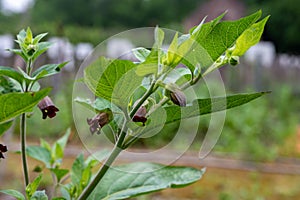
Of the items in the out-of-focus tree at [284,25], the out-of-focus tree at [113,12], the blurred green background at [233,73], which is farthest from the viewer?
the out-of-focus tree at [113,12]

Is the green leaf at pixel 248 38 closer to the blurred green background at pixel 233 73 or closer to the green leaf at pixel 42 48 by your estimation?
the green leaf at pixel 42 48

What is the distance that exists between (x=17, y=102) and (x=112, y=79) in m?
0.06

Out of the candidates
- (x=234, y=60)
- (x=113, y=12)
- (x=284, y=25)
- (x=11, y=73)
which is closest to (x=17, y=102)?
(x=11, y=73)

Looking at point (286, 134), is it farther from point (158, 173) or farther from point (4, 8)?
point (4, 8)

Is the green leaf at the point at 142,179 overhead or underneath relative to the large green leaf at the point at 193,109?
underneath

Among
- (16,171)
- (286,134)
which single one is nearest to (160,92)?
(16,171)

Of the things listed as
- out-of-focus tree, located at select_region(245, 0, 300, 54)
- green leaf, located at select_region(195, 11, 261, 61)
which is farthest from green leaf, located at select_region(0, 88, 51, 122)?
out-of-focus tree, located at select_region(245, 0, 300, 54)

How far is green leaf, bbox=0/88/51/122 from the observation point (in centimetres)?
29

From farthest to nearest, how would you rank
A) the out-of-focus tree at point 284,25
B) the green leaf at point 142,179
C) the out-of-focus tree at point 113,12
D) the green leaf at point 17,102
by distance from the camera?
the out-of-focus tree at point 113,12
the out-of-focus tree at point 284,25
the green leaf at point 142,179
the green leaf at point 17,102

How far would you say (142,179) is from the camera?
0.44 meters

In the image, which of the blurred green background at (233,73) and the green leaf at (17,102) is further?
the blurred green background at (233,73)

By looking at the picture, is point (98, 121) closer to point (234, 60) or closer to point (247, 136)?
point (234, 60)

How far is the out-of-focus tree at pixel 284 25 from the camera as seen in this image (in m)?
9.28

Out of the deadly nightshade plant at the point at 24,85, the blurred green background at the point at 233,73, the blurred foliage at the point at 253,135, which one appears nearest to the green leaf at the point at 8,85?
the deadly nightshade plant at the point at 24,85
